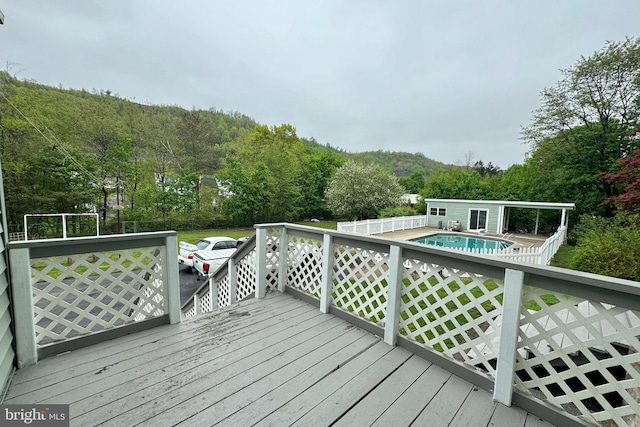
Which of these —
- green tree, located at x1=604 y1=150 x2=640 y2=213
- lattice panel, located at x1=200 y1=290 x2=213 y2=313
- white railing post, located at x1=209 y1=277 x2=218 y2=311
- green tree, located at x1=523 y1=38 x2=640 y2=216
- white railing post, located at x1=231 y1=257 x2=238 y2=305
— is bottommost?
lattice panel, located at x1=200 y1=290 x2=213 y2=313

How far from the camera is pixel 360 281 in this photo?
2441mm

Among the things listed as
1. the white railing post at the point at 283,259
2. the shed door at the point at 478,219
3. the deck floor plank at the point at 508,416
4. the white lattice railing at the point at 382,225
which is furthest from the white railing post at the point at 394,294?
the shed door at the point at 478,219

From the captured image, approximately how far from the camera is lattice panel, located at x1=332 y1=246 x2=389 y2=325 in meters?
2.28

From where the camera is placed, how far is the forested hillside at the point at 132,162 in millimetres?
12000

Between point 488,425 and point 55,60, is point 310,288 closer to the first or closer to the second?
point 488,425

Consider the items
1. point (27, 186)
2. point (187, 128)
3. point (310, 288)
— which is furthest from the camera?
point (187, 128)

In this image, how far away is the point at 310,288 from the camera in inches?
118

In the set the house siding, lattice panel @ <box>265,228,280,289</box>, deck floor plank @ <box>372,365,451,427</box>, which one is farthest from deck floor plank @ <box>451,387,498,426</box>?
the house siding

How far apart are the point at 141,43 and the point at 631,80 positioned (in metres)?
24.6

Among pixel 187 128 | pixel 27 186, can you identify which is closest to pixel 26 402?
pixel 27 186

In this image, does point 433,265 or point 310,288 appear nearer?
point 433,265

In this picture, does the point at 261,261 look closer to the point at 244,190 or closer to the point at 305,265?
the point at 305,265

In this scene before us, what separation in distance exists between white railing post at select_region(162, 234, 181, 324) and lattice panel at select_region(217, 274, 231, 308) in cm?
142

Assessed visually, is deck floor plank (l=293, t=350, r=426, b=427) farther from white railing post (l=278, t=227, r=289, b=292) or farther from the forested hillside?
the forested hillside
